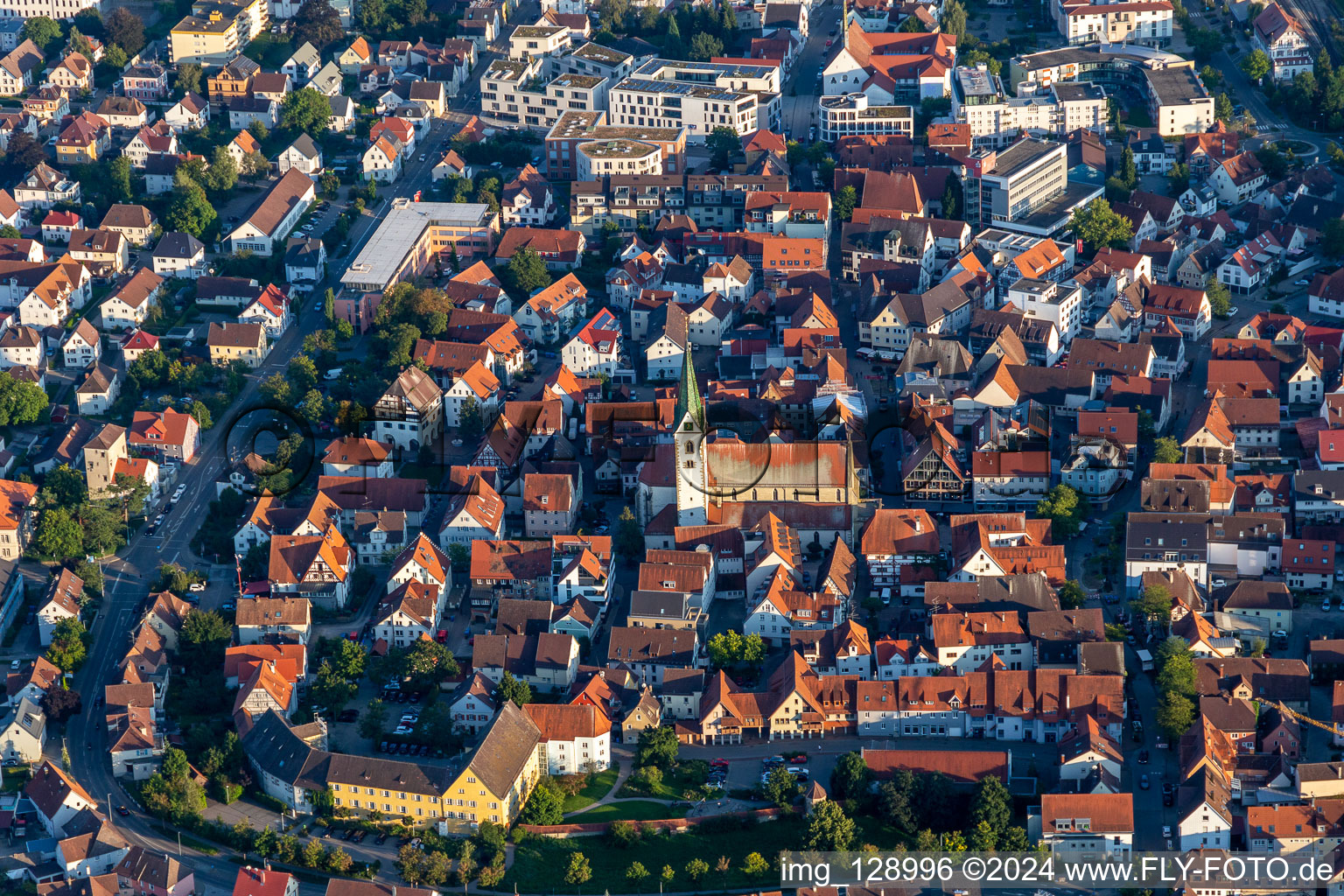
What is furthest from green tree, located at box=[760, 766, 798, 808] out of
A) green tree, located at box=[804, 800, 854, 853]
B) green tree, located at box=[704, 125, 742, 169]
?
green tree, located at box=[704, 125, 742, 169]

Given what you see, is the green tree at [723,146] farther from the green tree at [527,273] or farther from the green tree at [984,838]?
the green tree at [984,838]

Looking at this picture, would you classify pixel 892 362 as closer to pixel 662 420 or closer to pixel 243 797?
pixel 662 420

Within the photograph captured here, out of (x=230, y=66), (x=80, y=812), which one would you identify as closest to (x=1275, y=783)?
(x=80, y=812)

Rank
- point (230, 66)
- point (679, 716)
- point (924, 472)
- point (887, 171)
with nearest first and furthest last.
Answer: point (679, 716) → point (924, 472) → point (887, 171) → point (230, 66)

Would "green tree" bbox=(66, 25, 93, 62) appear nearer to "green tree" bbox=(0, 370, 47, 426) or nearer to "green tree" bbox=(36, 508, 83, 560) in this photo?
"green tree" bbox=(0, 370, 47, 426)

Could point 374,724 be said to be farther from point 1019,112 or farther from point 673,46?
point 673,46

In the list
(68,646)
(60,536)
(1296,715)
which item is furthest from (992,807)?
(60,536)

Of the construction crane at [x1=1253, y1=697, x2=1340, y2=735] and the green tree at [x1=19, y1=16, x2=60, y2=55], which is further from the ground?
the construction crane at [x1=1253, y1=697, x2=1340, y2=735]
